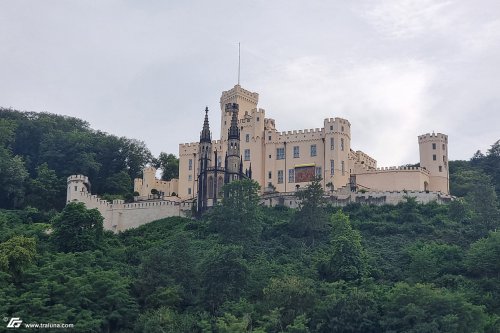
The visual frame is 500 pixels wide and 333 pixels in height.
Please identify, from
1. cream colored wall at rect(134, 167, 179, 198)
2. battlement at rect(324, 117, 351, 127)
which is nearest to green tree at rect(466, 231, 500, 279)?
battlement at rect(324, 117, 351, 127)

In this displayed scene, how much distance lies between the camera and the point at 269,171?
290 ft

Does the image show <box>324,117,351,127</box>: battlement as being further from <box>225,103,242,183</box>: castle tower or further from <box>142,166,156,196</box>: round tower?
<box>142,166,156,196</box>: round tower

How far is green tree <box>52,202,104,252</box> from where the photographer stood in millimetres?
69375

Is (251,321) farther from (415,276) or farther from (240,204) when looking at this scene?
(240,204)

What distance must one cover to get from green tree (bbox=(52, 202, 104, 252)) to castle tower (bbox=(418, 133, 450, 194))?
1288 inches

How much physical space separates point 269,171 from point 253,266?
77.7 ft

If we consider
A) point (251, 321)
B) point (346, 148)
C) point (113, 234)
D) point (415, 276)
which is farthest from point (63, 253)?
point (346, 148)

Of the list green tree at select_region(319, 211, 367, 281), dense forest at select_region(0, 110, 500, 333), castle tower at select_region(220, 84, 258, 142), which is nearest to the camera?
dense forest at select_region(0, 110, 500, 333)

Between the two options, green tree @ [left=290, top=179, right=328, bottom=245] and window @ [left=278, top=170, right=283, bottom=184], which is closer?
green tree @ [left=290, top=179, right=328, bottom=245]

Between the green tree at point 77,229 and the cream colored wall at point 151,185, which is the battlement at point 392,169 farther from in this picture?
the green tree at point 77,229

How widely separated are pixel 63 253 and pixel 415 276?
25.5m

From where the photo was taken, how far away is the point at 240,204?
72.5m

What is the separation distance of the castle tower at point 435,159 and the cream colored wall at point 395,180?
167cm

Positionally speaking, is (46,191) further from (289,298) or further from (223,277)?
(289,298)
